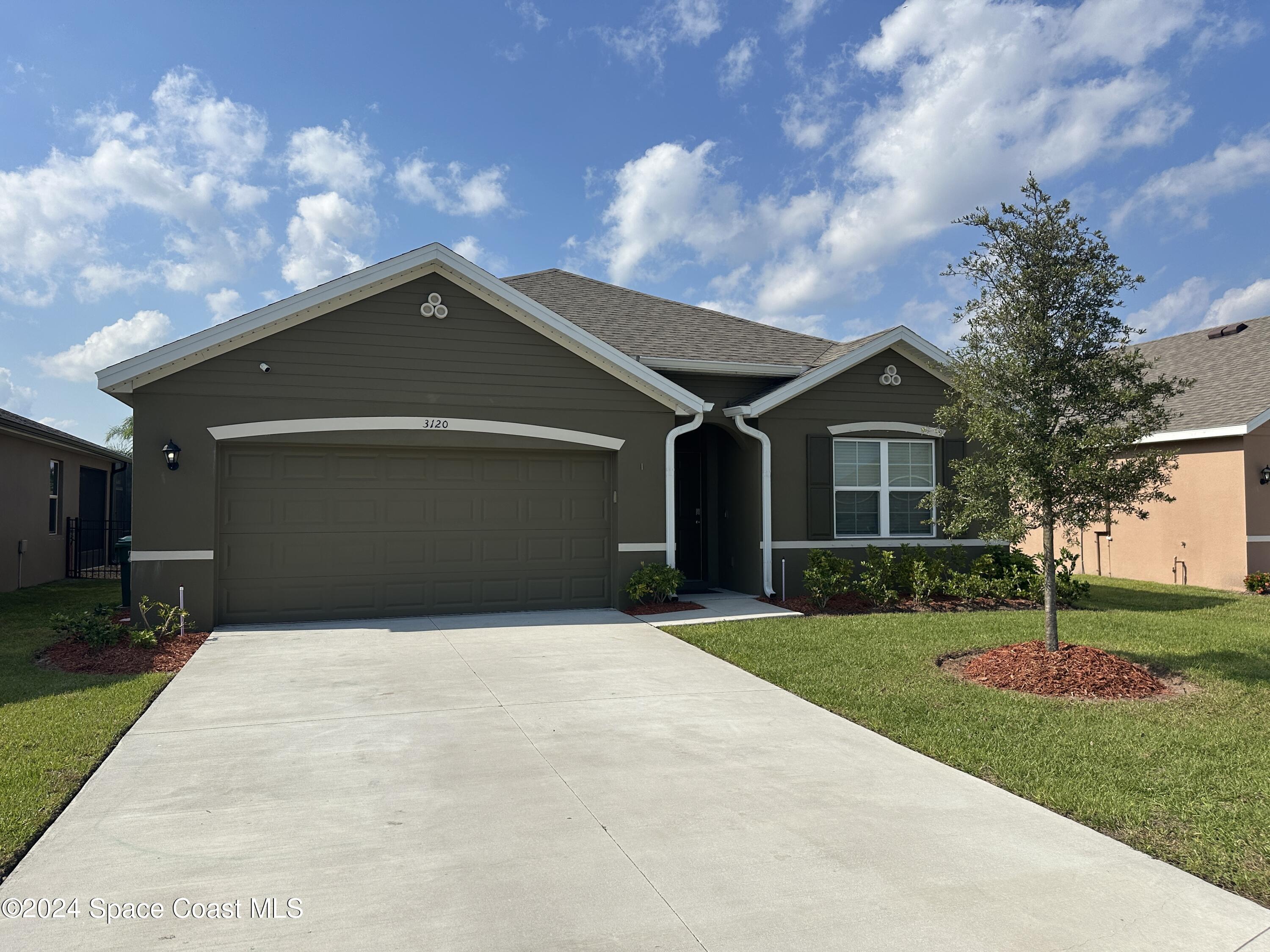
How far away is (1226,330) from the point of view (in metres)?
18.6

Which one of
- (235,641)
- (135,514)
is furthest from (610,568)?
(135,514)

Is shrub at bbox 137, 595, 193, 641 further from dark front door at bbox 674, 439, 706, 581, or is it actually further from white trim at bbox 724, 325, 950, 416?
white trim at bbox 724, 325, 950, 416

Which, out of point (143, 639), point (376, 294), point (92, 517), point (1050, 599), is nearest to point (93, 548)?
point (92, 517)

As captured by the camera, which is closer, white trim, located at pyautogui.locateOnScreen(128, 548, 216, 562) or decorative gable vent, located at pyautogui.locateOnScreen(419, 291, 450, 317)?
white trim, located at pyautogui.locateOnScreen(128, 548, 216, 562)

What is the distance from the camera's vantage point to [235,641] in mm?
9086

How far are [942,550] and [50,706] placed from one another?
1166 cm

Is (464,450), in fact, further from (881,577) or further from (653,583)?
(881,577)

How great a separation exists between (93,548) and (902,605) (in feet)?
61.8

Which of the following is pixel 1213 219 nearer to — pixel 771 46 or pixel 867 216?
pixel 867 216

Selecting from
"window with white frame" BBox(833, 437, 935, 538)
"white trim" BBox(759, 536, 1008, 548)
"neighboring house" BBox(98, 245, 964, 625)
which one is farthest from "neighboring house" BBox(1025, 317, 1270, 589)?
"neighboring house" BBox(98, 245, 964, 625)

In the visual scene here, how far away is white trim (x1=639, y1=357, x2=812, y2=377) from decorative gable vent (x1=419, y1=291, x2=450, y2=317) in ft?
10.9

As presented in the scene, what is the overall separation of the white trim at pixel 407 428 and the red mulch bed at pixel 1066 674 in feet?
18.7

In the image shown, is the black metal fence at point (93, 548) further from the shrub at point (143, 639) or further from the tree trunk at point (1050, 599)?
the tree trunk at point (1050, 599)

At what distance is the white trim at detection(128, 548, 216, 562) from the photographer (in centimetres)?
957
